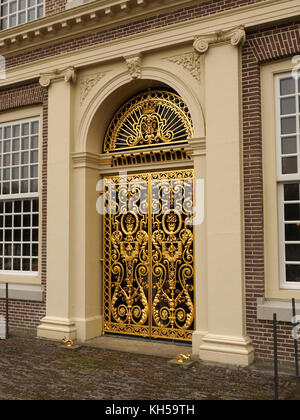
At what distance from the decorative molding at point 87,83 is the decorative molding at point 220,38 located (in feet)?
6.97

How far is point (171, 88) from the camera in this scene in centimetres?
794

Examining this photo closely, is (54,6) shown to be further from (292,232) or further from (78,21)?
(292,232)

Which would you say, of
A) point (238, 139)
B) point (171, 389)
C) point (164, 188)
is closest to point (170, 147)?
point (164, 188)

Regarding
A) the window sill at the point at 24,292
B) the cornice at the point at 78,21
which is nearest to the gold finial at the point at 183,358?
the window sill at the point at 24,292

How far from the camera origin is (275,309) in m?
6.30

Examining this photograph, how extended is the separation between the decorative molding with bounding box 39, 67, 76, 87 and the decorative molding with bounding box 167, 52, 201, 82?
2.09 meters

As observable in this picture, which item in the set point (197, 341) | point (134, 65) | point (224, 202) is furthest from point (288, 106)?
point (197, 341)

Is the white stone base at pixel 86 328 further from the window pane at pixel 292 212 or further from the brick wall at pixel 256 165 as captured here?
the window pane at pixel 292 212

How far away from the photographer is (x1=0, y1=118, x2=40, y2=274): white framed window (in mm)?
9062

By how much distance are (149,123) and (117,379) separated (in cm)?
463

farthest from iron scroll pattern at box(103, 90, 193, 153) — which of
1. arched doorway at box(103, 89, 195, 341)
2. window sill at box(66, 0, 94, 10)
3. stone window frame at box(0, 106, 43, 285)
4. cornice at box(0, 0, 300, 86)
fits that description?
window sill at box(66, 0, 94, 10)

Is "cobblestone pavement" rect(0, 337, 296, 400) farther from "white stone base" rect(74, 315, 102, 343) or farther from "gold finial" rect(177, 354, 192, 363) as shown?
"white stone base" rect(74, 315, 102, 343)

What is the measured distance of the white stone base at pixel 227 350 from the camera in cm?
627

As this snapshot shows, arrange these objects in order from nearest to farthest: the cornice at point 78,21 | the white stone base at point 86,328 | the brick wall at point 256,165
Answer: the brick wall at point 256,165 → the cornice at point 78,21 → the white stone base at point 86,328
